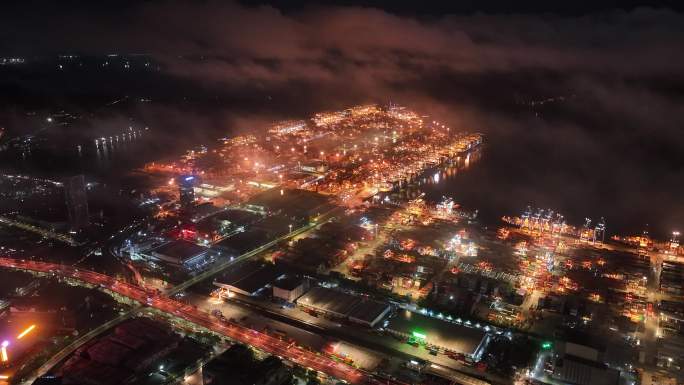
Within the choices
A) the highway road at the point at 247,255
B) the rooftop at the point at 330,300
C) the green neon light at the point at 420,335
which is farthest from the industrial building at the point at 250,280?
the green neon light at the point at 420,335

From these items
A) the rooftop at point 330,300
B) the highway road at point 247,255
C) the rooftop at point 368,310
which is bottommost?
the highway road at point 247,255

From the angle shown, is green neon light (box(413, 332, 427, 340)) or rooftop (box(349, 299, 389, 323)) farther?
rooftop (box(349, 299, 389, 323))

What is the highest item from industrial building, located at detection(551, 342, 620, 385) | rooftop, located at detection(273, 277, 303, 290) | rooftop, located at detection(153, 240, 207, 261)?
industrial building, located at detection(551, 342, 620, 385)

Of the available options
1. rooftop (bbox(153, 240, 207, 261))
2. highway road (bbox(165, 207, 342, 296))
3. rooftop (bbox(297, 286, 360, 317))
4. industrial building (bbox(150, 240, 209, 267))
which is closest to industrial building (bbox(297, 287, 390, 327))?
rooftop (bbox(297, 286, 360, 317))

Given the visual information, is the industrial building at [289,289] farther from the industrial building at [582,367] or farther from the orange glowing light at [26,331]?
the industrial building at [582,367]

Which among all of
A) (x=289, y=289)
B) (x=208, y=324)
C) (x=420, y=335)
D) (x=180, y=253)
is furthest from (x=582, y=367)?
(x=180, y=253)

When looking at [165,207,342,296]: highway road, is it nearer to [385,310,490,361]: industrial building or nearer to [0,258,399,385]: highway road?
[0,258,399,385]: highway road

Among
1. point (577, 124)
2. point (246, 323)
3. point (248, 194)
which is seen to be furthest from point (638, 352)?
point (577, 124)
